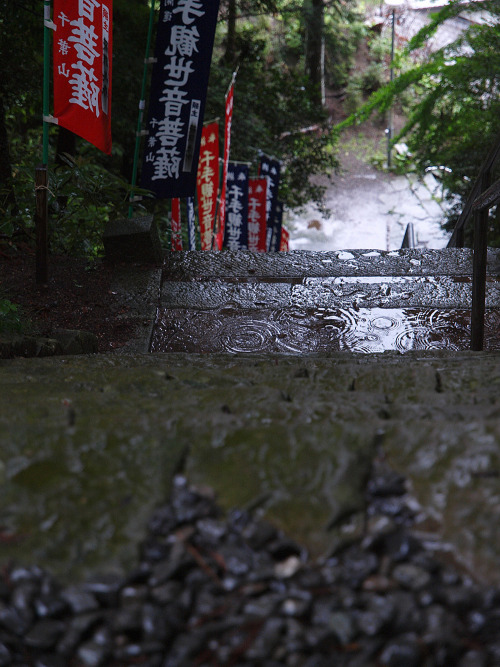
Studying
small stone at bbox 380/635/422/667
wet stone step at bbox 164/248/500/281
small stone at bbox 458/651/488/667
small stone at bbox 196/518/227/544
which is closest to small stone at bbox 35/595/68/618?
small stone at bbox 196/518/227/544

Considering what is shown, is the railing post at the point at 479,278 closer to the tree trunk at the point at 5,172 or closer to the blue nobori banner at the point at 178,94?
the blue nobori banner at the point at 178,94

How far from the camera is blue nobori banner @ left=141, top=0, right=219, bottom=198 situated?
572cm

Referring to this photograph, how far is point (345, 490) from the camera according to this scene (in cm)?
146

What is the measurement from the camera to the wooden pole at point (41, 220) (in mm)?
4430

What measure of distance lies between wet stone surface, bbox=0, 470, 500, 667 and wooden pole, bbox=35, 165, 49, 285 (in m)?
3.62

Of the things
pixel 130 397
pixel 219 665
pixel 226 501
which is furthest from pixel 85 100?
pixel 219 665

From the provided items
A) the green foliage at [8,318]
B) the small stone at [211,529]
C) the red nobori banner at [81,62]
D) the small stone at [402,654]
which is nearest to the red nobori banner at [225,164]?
the red nobori banner at [81,62]

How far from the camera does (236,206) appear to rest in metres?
10.8

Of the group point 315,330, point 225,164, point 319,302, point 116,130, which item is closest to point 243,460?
point 315,330

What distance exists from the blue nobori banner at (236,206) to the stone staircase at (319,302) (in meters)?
4.76

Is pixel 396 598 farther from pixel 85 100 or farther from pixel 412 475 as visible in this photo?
pixel 85 100

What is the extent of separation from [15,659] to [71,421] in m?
0.60

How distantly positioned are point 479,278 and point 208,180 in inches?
233

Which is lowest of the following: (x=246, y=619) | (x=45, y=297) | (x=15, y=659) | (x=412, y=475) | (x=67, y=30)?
(x=15, y=659)
